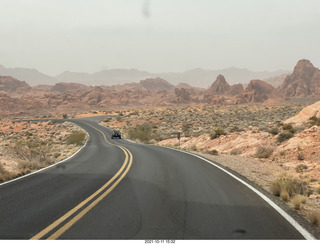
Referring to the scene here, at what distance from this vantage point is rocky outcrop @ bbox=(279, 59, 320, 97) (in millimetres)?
139875

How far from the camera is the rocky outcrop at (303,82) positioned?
13988 cm

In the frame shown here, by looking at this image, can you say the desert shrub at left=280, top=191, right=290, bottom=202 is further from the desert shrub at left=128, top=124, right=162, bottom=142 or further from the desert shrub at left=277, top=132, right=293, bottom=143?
the desert shrub at left=128, top=124, right=162, bottom=142

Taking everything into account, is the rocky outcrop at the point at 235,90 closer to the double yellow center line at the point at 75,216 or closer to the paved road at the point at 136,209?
A: the paved road at the point at 136,209

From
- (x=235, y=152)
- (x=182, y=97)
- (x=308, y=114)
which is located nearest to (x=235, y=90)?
(x=182, y=97)

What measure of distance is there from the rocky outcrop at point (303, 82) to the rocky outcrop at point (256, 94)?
11.8m

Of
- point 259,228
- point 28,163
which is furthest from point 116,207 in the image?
point 28,163

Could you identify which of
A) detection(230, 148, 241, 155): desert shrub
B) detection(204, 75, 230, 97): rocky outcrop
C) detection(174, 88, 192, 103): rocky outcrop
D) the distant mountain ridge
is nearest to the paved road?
detection(230, 148, 241, 155): desert shrub

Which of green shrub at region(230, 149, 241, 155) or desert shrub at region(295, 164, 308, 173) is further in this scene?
green shrub at region(230, 149, 241, 155)

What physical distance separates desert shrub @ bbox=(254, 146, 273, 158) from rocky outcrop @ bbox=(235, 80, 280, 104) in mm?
115610

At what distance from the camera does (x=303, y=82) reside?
471ft

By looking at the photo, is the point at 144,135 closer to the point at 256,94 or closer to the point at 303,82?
the point at 256,94

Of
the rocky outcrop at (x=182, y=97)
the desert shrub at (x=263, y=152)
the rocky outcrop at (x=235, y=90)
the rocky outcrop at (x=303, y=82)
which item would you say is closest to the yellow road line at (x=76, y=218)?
the desert shrub at (x=263, y=152)
